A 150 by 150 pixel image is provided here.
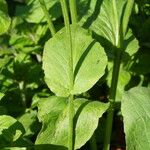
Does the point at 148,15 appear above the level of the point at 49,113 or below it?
above

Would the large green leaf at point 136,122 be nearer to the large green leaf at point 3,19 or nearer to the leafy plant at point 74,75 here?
the leafy plant at point 74,75

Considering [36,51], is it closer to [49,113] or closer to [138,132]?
[49,113]

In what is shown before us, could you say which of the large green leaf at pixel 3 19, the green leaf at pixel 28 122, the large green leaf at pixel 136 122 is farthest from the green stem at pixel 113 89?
the large green leaf at pixel 3 19

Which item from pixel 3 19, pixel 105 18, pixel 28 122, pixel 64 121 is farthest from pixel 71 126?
pixel 105 18

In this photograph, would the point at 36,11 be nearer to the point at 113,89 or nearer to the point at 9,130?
the point at 113,89

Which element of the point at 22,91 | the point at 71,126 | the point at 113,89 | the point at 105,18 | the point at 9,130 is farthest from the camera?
the point at 22,91

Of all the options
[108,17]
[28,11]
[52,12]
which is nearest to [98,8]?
[108,17]

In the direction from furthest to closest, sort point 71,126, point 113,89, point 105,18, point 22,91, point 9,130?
point 22,91 → point 105,18 → point 113,89 → point 71,126 → point 9,130
